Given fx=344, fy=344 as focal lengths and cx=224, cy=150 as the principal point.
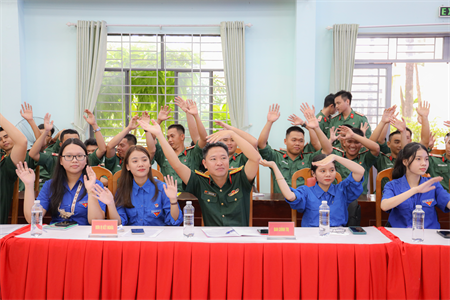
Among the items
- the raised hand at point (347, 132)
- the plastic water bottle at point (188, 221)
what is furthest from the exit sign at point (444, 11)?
the plastic water bottle at point (188, 221)

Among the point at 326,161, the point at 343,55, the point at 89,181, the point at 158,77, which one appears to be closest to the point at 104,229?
the point at 89,181

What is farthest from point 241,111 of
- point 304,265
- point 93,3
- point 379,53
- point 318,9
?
point 304,265

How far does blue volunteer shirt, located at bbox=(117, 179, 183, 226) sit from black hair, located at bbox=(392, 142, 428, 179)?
155 cm

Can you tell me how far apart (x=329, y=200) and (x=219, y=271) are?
1004 millimetres

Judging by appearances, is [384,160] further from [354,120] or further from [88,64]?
[88,64]

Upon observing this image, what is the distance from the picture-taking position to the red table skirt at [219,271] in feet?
5.54

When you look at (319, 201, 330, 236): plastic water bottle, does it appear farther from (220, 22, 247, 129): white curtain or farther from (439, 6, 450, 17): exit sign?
(439, 6, 450, 17): exit sign

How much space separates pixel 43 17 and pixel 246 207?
5.17 metres

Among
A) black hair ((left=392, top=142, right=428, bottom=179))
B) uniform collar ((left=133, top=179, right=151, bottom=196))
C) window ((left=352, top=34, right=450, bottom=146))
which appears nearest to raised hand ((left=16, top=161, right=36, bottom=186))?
uniform collar ((left=133, top=179, right=151, bottom=196))

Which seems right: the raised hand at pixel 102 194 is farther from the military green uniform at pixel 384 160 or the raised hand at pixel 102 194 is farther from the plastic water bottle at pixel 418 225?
the military green uniform at pixel 384 160

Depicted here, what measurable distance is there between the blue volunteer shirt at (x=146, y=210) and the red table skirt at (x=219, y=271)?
1.75 ft

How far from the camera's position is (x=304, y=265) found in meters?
1.70

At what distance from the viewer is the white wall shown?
215 inches

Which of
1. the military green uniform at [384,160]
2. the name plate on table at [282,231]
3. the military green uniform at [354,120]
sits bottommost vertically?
the name plate on table at [282,231]
